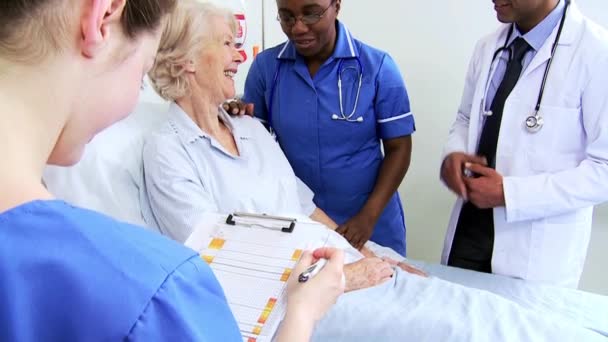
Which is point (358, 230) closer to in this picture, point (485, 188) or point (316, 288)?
point (485, 188)

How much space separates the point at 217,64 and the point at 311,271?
78 centimetres

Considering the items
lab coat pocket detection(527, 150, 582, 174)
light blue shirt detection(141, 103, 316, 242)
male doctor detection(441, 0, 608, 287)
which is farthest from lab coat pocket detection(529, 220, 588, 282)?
light blue shirt detection(141, 103, 316, 242)

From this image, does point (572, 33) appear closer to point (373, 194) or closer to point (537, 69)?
point (537, 69)

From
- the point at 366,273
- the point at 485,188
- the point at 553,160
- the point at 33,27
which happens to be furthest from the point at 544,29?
the point at 33,27

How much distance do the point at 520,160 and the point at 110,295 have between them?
1.34 metres

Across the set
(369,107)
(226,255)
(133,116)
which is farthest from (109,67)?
(369,107)

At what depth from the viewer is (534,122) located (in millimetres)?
1402

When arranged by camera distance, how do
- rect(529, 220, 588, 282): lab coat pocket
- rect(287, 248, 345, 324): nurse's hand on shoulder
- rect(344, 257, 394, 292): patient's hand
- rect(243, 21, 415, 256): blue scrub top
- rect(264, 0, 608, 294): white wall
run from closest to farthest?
rect(287, 248, 345, 324): nurse's hand on shoulder → rect(344, 257, 394, 292): patient's hand → rect(529, 220, 588, 282): lab coat pocket → rect(243, 21, 415, 256): blue scrub top → rect(264, 0, 608, 294): white wall

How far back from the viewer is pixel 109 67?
19.5 inches

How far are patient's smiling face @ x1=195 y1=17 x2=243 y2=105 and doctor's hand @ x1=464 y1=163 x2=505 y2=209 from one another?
787mm

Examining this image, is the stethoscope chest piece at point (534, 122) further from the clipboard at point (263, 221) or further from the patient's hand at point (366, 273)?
the clipboard at point (263, 221)

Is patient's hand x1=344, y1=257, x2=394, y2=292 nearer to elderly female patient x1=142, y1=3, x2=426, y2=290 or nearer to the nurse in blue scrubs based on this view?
elderly female patient x1=142, y1=3, x2=426, y2=290

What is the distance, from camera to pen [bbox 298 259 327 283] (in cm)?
81

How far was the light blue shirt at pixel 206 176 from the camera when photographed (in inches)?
48.4
